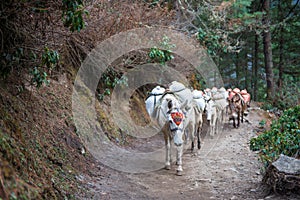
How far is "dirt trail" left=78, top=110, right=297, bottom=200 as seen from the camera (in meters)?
6.43

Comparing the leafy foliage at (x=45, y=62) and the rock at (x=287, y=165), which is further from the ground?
the leafy foliage at (x=45, y=62)

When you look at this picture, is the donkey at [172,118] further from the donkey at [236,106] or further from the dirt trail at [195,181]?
the donkey at [236,106]

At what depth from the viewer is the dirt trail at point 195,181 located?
6.43 meters

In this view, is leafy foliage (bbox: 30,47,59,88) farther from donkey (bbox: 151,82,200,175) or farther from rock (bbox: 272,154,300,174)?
rock (bbox: 272,154,300,174)

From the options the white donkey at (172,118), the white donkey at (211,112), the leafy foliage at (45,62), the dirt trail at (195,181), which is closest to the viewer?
the leafy foliage at (45,62)

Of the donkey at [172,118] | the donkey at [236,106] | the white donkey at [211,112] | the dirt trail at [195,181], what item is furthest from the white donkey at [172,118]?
the donkey at [236,106]

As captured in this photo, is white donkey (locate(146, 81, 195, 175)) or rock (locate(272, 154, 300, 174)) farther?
white donkey (locate(146, 81, 195, 175))

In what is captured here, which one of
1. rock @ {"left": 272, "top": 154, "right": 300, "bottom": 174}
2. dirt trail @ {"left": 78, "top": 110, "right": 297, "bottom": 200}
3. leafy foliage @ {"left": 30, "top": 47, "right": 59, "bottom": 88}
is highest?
leafy foliage @ {"left": 30, "top": 47, "right": 59, "bottom": 88}

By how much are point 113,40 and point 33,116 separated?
15.5 ft

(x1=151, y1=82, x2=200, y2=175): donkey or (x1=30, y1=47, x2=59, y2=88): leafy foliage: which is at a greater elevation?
(x1=30, y1=47, x2=59, y2=88): leafy foliage

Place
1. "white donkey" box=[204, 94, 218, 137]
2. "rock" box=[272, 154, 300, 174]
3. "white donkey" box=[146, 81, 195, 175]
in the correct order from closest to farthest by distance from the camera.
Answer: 1. "rock" box=[272, 154, 300, 174]
2. "white donkey" box=[146, 81, 195, 175]
3. "white donkey" box=[204, 94, 218, 137]

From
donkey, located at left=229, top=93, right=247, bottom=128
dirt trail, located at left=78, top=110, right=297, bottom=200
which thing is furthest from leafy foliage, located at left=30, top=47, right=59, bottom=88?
donkey, located at left=229, top=93, right=247, bottom=128

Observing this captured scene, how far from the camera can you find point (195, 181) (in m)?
7.48

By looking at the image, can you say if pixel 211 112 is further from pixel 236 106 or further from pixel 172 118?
pixel 172 118
